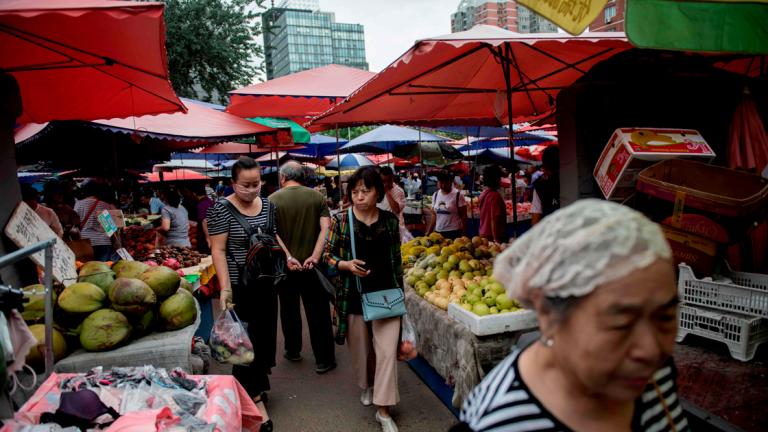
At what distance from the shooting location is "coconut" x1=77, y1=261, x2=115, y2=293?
10.4ft

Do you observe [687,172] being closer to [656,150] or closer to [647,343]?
[656,150]

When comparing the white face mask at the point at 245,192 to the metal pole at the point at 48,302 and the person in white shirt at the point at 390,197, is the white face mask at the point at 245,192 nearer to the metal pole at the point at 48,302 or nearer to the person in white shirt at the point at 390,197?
the metal pole at the point at 48,302

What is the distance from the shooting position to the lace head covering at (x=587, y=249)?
39.7 inches

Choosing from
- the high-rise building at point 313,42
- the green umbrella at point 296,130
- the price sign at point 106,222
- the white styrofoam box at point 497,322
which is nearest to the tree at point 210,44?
the green umbrella at point 296,130

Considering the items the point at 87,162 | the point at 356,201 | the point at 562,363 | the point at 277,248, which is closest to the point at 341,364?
the point at 277,248

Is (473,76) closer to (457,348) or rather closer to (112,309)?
Result: (457,348)

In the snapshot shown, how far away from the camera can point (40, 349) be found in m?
2.68

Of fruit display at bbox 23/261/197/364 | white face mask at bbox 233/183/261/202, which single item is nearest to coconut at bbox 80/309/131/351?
fruit display at bbox 23/261/197/364

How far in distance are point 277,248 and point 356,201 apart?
82 cm

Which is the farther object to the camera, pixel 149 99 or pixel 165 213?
pixel 165 213

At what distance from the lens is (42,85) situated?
4.89 m

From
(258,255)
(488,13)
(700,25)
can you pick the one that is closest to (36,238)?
(258,255)

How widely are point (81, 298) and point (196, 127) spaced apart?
4072 mm

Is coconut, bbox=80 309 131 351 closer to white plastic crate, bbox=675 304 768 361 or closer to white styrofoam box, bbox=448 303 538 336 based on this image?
white styrofoam box, bbox=448 303 538 336
